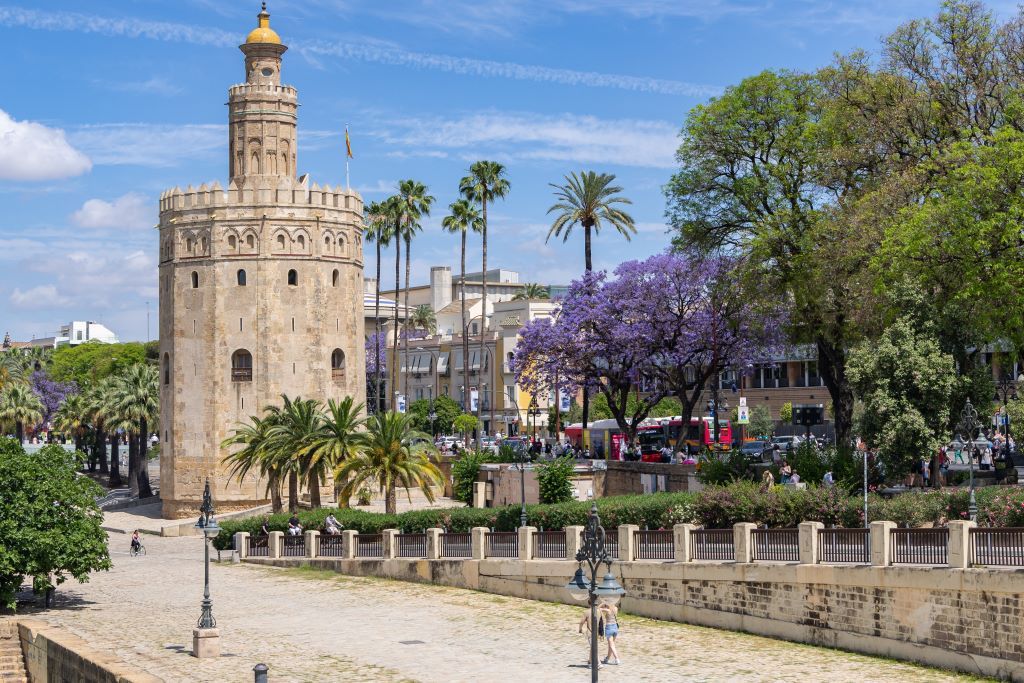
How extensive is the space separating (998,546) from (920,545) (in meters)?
1.68

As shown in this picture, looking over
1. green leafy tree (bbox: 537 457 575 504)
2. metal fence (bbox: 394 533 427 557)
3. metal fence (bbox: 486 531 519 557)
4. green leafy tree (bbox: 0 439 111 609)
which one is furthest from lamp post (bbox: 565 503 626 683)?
green leafy tree (bbox: 537 457 575 504)

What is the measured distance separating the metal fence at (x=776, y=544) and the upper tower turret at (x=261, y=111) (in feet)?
123

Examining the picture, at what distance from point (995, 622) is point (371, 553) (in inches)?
774

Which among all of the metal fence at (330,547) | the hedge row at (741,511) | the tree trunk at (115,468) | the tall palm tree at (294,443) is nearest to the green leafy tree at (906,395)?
the hedge row at (741,511)

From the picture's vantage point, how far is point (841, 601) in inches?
1062

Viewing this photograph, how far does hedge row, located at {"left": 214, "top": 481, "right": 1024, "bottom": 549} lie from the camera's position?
28859mm

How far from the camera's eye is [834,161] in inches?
1738

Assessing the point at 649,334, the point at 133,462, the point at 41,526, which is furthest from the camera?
the point at 133,462

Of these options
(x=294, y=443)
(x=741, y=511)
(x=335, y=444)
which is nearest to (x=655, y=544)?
(x=741, y=511)

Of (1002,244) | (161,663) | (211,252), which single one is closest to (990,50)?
(1002,244)

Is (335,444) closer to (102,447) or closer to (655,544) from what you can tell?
(655,544)

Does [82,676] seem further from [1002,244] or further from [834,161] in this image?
[834,161]

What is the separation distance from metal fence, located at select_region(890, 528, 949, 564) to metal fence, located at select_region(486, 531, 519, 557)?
10.9m

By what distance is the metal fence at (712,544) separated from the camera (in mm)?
29875
